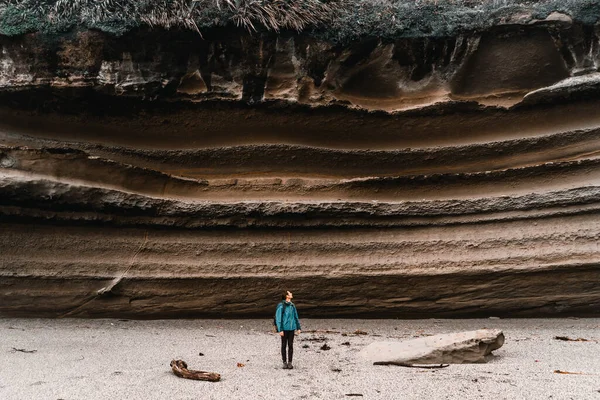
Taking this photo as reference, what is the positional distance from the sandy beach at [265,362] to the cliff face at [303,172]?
0.34 metres

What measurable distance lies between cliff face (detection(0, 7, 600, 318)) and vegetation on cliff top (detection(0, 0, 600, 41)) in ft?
0.40

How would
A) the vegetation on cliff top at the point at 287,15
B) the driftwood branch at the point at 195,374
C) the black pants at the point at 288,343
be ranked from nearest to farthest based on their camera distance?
the driftwood branch at the point at 195,374
the black pants at the point at 288,343
the vegetation on cliff top at the point at 287,15

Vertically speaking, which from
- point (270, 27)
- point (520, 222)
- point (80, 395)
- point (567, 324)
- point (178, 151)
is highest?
point (270, 27)

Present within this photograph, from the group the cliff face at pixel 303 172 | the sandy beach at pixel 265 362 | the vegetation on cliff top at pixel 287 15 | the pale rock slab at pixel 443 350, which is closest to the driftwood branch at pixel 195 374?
the sandy beach at pixel 265 362

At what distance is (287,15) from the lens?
5.45 m

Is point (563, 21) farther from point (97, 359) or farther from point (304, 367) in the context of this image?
point (97, 359)

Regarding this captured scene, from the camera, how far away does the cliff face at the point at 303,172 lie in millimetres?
5188

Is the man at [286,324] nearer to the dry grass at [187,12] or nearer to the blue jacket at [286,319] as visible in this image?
the blue jacket at [286,319]

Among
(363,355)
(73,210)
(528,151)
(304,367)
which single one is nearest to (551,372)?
(363,355)

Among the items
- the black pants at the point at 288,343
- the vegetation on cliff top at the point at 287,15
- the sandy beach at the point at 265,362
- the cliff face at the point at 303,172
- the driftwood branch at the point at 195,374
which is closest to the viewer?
the sandy beach at the point at 265,362

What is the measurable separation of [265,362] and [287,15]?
12.2ft

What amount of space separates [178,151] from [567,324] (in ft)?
15.2

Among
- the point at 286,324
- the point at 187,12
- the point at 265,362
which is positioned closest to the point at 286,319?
the point at 286,324

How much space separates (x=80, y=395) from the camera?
3.01 meters
